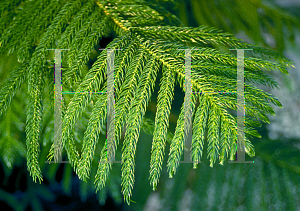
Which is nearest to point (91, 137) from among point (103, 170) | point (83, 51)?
point (103, 170)

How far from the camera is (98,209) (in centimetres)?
60

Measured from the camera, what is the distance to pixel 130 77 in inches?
13.4

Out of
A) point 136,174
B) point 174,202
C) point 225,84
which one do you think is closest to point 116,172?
point 136,174

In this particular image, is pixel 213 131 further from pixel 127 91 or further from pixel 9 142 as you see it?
pixel 9 142

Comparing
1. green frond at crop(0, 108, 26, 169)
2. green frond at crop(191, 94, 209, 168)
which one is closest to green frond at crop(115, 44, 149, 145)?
green frond at crop(191, 94, 209, 168)

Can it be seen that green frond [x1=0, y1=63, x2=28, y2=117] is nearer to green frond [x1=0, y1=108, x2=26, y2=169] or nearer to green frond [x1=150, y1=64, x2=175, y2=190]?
green frond [x1=0, y1=108, x2=26, y2=169]

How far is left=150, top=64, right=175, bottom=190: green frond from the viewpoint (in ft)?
0.95

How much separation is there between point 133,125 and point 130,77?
0.08m

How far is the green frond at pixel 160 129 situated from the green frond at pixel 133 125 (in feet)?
0.07

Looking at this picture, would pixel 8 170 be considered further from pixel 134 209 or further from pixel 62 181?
pixel 134 209

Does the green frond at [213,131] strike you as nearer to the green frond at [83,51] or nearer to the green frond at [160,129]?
the green frond at [160,129]

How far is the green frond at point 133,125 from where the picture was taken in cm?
30

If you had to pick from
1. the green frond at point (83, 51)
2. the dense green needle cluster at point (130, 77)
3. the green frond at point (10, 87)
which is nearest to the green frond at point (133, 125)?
the dense green needle cluster at point (130, 77)

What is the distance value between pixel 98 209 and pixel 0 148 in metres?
0.29
